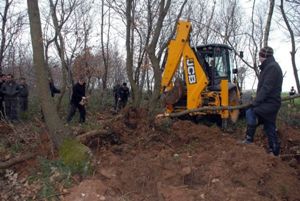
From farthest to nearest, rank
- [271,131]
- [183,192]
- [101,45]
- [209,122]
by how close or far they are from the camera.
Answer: [101,45] → [209,122] → [271,131] → [183,192]

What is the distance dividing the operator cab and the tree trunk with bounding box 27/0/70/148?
19.1 ft

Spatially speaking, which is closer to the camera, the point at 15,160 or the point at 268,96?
the point at 268,96

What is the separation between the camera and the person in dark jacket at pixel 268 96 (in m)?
7.04

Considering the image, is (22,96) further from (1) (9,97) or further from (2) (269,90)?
(2) (269,90)

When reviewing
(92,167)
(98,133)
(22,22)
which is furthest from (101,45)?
(92,167)

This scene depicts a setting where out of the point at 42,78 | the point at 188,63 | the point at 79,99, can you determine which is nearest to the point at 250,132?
the point at 42,78

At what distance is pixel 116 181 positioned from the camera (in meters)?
6.21

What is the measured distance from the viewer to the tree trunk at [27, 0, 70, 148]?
24.7ft

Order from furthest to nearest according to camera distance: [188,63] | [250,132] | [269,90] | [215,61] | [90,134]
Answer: [215,61]
[188,63]
[90,134]
[250,132]
[269,90]

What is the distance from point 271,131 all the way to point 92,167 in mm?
3169

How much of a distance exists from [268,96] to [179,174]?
6.96ft

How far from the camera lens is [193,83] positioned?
37.9 feet

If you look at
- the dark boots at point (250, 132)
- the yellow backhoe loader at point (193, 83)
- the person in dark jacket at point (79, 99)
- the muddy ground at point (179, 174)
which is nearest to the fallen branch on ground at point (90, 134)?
the muddy ground at point (179, 174)

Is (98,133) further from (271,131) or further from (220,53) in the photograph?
(220,53)
